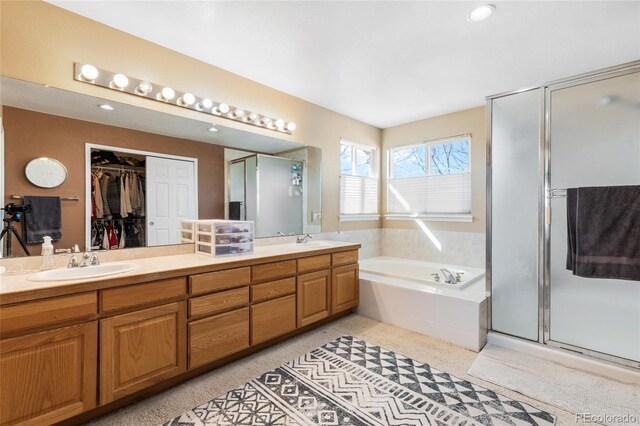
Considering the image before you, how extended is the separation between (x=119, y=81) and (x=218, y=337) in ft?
6.48

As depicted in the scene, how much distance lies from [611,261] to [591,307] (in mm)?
404

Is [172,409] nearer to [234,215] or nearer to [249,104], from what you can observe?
[234,215]

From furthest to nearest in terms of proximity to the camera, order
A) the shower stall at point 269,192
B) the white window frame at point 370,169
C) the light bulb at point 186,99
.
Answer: the white window frame at point 370,169 → the shower stall at point 269,192 → the light bulb at point 186,99

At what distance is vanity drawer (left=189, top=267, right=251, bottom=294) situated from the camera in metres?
2.02

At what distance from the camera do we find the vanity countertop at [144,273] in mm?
1435

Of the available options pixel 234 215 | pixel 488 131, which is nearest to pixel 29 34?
pixel 234 215

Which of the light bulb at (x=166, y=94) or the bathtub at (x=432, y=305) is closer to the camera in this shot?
the light bulb at (x=166, y=94)

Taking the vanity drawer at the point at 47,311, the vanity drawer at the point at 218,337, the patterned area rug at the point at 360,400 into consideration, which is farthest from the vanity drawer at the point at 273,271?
the vanity drawer at the point at 47,311

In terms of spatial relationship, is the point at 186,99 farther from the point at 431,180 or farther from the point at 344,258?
the point at 431,180

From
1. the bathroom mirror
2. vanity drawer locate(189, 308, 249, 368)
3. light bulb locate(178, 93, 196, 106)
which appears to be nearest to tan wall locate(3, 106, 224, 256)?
the bathroom mirror

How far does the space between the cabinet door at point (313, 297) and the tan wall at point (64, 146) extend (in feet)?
5.39

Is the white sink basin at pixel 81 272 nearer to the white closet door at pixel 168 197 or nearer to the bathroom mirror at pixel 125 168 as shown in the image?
the bathroom mirror at pixel 125 168

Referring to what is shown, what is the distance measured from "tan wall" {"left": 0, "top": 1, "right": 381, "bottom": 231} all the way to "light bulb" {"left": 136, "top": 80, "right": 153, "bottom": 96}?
0.19 feet

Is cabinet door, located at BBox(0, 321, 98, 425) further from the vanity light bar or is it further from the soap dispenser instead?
the vanity light bar
